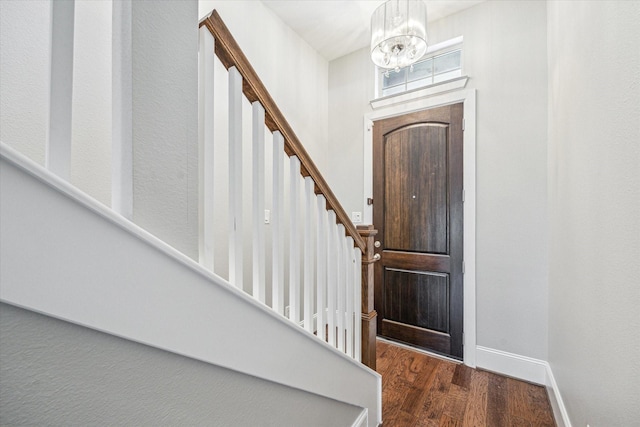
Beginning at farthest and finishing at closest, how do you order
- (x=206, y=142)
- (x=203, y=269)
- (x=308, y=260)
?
(x=308, y=260) → (x=206, y=142) → (x=203, y=269)

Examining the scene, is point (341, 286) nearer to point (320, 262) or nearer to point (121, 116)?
point (320, 262)

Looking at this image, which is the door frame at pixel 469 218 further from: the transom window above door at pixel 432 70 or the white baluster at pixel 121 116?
the white baluster at pixel 121 116

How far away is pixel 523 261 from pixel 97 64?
285 centimetres

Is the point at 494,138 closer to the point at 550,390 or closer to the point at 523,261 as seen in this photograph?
the point at 523,261

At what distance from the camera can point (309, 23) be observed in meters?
2.58

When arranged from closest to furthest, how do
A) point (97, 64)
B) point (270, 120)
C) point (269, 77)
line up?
point (270, 120), point (97, 64), point (269, 77)

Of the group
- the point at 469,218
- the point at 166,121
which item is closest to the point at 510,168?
the point at 469,218

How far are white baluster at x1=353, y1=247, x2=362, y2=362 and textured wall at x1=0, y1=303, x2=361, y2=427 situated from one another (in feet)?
2.71

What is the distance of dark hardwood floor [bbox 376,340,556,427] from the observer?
164cm

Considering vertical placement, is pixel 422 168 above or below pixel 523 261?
above

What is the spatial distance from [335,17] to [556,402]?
3.24 metres

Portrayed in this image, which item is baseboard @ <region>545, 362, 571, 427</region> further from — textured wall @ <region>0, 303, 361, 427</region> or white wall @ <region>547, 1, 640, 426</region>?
textured wall @ <region>0, 303, 361, 427</region>

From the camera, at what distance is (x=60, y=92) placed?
471 mm

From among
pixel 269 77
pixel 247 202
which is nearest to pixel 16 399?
pixel 247 202
